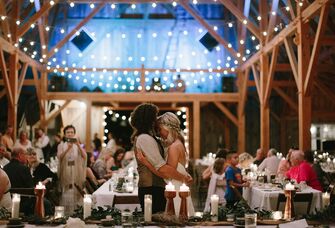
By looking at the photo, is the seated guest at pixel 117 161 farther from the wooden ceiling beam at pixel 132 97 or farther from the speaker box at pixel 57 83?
the speaker box at pixel 57 83

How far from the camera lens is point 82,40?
17.4 m

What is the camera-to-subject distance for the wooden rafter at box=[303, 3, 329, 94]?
8.80 metres

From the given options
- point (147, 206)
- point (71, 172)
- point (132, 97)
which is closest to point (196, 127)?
point (132, 97)

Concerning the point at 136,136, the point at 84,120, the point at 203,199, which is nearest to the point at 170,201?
the point at 136,136

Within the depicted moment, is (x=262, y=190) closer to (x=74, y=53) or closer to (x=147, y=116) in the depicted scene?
(x=147, y=116)

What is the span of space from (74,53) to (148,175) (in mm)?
13751

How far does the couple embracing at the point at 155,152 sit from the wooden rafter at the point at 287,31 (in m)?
5.32

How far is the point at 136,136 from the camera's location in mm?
4199

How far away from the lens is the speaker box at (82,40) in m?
17.2

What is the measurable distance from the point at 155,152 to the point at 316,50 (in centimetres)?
588

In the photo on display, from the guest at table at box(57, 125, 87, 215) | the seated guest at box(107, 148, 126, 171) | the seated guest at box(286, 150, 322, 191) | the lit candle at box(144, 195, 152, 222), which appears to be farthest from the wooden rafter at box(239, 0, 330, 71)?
the lit candle at box(144, 195, 152, 222)

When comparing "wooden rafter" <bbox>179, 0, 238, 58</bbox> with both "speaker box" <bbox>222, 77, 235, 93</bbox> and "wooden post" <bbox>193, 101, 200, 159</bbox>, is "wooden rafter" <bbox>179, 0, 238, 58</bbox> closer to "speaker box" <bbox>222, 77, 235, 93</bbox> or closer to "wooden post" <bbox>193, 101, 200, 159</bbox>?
"speaker box" <bbox>222, 77, 235, 93</bbox>

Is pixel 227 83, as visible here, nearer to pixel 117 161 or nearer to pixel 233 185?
pixel 117 161

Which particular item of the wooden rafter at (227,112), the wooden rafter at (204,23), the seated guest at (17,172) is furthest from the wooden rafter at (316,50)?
the wooden rafter at (227,112)
